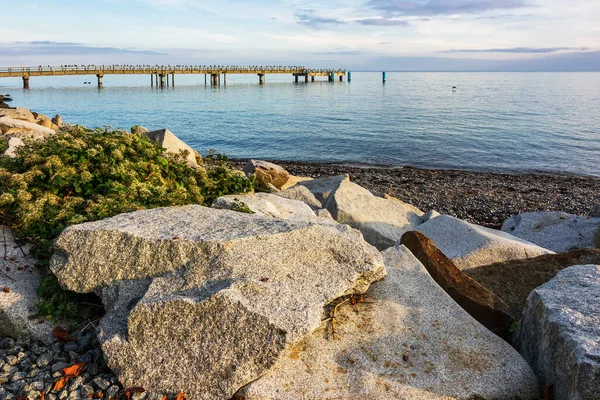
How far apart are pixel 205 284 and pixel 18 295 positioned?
1.68 metres

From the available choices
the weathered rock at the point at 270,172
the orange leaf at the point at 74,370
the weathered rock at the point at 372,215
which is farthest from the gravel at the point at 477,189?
the orange leaf at the point at 74,370

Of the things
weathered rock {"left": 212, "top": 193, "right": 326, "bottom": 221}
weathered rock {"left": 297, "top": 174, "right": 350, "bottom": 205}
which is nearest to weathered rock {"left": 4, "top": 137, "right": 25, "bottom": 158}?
weathered rock {"left": 212, "top": 193, "right": 326, "bottom": 221}

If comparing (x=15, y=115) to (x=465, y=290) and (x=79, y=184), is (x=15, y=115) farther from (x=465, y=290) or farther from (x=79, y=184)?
(x=465, y=290)

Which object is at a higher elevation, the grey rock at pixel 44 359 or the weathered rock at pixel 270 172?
the weathered rock at pixel 270 172

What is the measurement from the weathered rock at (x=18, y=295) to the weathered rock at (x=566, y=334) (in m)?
3.75

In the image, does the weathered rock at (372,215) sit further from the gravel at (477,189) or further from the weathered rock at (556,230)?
the gravel at (477,189)

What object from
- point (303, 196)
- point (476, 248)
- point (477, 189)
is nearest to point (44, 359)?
point (476, 248)

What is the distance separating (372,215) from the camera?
861 centimetres

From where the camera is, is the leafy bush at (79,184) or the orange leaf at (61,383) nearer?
the orange leaf at (61,383)

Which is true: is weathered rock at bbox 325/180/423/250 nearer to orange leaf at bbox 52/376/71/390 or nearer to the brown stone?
the brown stone

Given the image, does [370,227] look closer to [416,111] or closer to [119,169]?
[119,169]

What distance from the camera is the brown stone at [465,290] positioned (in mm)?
4359

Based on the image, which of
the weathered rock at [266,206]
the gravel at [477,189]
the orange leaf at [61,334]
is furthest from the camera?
the gravel at [477,189]

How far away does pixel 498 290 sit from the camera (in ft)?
17.0
